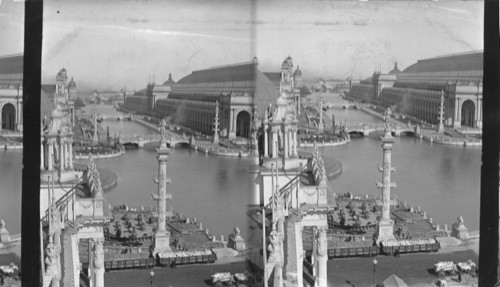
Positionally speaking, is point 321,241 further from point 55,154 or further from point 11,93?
point 11,93

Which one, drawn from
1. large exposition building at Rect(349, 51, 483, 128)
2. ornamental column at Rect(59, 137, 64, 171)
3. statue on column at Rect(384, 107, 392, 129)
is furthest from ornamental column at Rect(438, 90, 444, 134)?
ornamental column at Rect(59, 137, 64, 171)

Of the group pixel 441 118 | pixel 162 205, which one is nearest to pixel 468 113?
pixel 441 118

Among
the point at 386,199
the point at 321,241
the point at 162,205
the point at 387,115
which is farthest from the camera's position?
the point at 387,115

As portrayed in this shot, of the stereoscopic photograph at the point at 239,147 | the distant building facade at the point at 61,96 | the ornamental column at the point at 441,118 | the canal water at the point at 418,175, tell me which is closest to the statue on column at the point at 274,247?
the stereoscopic photograph at the point at 239,147

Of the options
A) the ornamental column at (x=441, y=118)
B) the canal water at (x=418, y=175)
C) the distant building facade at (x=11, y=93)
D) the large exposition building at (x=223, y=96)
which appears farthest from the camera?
the ornamental column at (x=441, y=118)

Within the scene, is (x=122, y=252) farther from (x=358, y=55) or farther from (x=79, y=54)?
(x=358, y=55)

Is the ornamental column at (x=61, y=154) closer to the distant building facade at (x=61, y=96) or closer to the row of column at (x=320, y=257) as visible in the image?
the distant building facade at (x=61, y=96)
